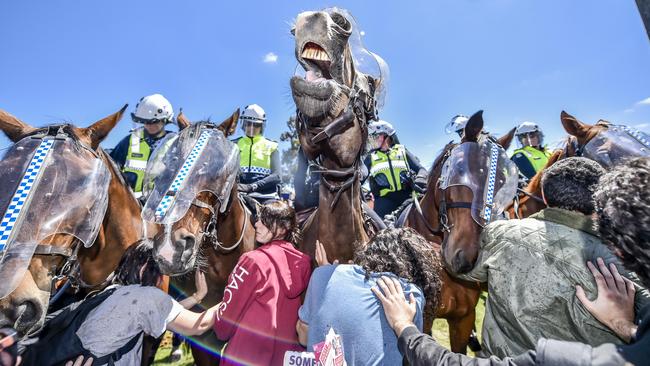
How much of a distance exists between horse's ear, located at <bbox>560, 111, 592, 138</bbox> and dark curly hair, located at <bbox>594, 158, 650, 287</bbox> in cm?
303

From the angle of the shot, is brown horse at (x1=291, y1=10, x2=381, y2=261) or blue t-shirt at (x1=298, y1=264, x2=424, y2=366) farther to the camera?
brown horse at (x1=291, y1=10, x2=381, y2=261)

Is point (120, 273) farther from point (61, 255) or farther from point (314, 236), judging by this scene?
point (314, 236)

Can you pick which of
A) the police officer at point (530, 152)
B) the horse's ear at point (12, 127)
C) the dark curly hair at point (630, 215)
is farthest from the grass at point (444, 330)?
the horse's ear at point (12, 127)

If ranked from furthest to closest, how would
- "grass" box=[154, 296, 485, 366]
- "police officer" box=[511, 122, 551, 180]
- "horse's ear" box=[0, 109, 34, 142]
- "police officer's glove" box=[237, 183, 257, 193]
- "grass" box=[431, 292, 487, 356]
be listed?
1. "police officer" box=[511, 122, 551, 180]
2. "grass" box=[431, 292, 487, 356]
3. "grass" box=[154, 296, 485, 366]
4. "police officer's glove" box=[237, 183, 257, 193]
5. "horse's ear" box=[0, 109, 34, 142]

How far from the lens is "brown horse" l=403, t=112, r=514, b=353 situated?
2953 mm

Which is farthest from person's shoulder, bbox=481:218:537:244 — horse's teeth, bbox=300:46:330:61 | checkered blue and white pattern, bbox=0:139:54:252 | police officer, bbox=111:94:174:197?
police officer, bbox=111:94:174:197

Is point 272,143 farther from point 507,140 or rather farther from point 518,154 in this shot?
point 518,154

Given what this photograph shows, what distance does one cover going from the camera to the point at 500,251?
2.17 meters

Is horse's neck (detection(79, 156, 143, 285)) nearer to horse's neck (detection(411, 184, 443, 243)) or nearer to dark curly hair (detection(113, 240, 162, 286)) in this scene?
dark curly hair (detection(113, 240, 162, 286))

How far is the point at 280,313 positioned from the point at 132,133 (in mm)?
4692

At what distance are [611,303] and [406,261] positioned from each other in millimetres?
1021

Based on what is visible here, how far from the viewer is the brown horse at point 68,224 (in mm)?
1878

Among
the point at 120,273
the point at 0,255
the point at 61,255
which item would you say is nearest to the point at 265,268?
the point at 120,273

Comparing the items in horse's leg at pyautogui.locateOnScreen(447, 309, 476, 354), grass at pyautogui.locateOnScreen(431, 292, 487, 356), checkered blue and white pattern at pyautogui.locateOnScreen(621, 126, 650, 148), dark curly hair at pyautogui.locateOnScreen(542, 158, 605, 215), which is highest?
checkered blue and white pattern at pyautogui.locateOnScreen(621, 126, 650, 148)
